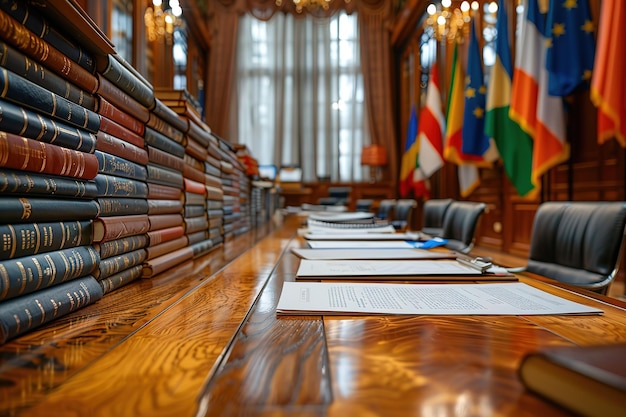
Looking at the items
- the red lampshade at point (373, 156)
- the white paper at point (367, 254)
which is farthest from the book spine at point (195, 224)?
the red lampshade at point (373, 156)

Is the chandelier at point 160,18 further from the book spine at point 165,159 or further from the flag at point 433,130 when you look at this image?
the book spine at point 165,159

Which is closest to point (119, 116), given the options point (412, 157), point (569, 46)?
point (569, 46)

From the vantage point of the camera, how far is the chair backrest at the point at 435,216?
2.35 meters

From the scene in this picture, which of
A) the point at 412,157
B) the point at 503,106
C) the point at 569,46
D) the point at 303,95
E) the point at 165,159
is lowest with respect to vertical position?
the point at 165,159

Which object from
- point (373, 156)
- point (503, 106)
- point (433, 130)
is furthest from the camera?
point (373, 156)

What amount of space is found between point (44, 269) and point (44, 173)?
94mm

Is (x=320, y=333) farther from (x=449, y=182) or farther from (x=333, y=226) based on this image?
(x=449, y=182)

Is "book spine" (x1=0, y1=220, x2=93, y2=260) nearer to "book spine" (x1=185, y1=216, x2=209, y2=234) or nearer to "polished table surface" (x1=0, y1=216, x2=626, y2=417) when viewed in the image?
"polished table surface" (x1=0, y1=216, x2=626, y2=417)

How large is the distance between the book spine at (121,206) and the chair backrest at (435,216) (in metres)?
1.79

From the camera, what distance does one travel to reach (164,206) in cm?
79

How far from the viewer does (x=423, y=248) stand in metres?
1.16

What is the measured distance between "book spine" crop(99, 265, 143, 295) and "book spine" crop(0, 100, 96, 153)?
0.18m

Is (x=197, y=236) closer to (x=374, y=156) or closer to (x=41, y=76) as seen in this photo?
(x=41, y=76)

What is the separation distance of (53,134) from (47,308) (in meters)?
0.17
